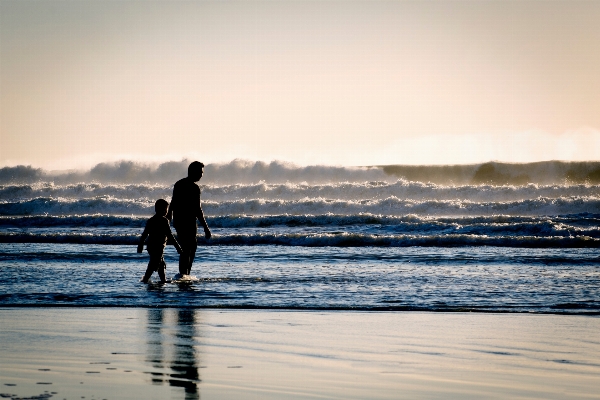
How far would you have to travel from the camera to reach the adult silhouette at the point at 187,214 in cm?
973

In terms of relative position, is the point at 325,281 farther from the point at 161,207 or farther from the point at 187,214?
the point at 161,207

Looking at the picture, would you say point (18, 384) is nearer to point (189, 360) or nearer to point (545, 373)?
point (189, 360)

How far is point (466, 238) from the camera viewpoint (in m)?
17.0

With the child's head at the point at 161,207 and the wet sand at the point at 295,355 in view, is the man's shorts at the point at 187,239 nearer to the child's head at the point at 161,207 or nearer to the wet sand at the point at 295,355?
the child's head at the point at 161,207

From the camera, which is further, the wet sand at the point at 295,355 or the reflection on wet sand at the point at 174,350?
the reflection on wet sand at the point at 174,350

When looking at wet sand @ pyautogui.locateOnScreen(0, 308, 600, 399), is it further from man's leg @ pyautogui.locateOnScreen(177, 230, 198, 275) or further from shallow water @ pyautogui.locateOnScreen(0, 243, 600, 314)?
man's leg @ pyautogui.locateOnScreen(177, 230, 198, 275)

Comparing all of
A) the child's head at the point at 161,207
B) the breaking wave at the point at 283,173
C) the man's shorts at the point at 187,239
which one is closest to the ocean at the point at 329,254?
the man's shorts at the point at 187,239

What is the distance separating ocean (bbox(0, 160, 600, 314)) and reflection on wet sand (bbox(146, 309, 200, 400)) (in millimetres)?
818

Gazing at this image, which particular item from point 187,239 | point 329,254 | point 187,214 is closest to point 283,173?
point 329,254

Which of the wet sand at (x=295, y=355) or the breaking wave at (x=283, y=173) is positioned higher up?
the breaking wave at (x=283, y=173)

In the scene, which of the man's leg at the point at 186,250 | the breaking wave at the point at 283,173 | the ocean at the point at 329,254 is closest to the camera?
the ocean at the point at 329,254

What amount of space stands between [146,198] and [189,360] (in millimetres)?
32981

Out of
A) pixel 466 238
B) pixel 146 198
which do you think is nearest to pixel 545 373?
pixel 466 238

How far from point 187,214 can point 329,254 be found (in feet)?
14.4
